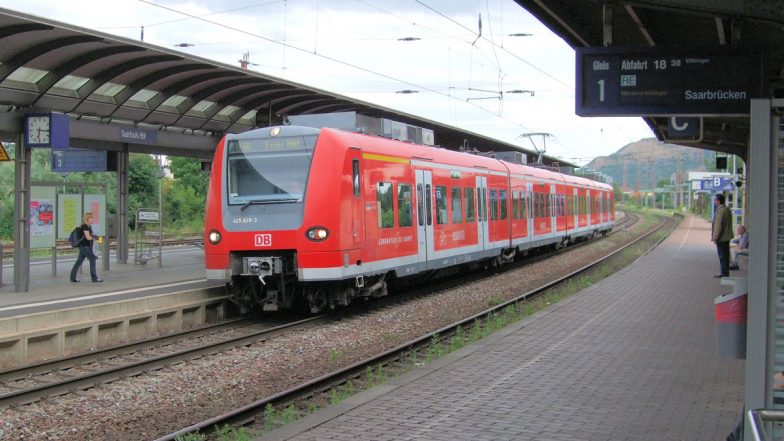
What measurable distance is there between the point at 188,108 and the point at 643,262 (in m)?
14.0

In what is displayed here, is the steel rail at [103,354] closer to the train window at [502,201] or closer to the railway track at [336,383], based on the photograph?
the railway track at [336,383]

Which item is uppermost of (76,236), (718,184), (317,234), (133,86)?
(133,86)

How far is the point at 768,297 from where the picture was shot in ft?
16.3

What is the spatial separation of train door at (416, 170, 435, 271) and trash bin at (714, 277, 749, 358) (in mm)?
9625

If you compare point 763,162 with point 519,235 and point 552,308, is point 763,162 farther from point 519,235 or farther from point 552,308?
point 519,235

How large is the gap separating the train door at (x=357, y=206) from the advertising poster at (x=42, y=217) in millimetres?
6555

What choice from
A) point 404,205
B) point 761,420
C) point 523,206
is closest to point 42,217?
point 404,205

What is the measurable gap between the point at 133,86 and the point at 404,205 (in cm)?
583

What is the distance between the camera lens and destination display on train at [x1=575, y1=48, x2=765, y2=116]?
5.84 m

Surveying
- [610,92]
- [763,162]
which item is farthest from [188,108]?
[763,162]

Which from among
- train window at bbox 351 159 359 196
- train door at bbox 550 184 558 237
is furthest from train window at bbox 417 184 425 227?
train door at bbox 550 184 558 237

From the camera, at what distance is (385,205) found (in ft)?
44.2

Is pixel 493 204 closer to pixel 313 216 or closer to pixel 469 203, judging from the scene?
pixel 469 203

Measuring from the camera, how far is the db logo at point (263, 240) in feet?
39.4
